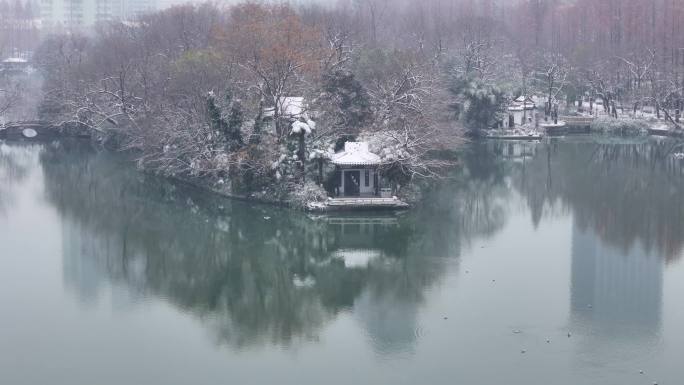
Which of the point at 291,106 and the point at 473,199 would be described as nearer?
the point at 473,199

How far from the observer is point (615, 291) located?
1525 cm

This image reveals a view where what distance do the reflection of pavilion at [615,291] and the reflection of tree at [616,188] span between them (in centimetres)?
61

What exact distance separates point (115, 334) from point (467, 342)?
4.90 m

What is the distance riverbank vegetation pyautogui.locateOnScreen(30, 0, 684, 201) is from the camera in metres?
22.8

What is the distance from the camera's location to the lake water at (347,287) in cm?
1245

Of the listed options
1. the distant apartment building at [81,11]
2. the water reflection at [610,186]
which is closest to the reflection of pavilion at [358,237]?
the water reflection at [610,186]

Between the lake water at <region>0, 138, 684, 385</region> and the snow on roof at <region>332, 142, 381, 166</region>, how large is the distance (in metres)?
1.27

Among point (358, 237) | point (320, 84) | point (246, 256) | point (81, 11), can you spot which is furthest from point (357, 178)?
point (81, 11)

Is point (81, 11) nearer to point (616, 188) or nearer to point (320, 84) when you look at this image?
point (320, 84)

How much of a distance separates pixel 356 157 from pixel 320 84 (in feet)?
9.65

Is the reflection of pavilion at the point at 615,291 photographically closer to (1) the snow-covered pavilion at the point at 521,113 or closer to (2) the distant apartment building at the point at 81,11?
(1) the snow-covered pavilion at the point at 521,113

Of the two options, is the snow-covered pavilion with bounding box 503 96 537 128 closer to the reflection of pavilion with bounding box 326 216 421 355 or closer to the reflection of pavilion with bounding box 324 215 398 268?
the reflection of pavilion with bounding box 324 215 398 268

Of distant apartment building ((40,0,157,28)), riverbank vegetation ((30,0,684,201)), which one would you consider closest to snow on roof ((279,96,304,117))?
riverbank vegetation ((30,0,684,201))

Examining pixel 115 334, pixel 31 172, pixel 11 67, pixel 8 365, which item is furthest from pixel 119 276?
Answer: pixel 11 67
